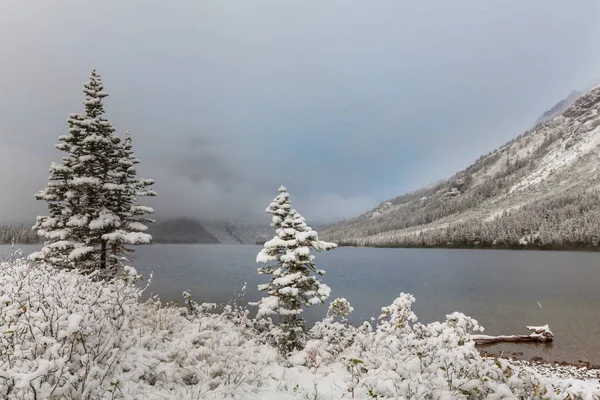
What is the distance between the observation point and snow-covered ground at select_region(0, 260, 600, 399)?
4.69 meters

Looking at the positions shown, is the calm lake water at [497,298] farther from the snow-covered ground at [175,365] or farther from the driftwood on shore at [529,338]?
the snow-covered ground at [175,365]

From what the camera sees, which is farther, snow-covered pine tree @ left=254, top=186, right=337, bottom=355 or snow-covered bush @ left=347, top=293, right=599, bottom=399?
snow-covered pine tree @ left=254, top=186, right=337, bottom=355

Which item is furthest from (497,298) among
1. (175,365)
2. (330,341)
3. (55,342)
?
(55,342)

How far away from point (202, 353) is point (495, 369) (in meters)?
5.97

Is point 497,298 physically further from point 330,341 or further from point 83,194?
point 83,194

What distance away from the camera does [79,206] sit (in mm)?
16375

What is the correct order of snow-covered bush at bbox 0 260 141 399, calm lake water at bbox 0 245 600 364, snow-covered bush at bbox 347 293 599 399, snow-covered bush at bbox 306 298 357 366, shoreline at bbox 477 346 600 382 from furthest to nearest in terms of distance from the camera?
calm lake water at bbox 0 245 600 364
shoreline at bbox 477 346 600 382
snow-covered bush at bbox 306 298 357 366
snow-covered bush at bbox 347 293 599 399
snow-covered bush at bbox 0 260 141 399

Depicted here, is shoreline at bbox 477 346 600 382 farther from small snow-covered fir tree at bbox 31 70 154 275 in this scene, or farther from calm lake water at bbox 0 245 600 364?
small snow-covered fir tree at bbox 31 70 154 275

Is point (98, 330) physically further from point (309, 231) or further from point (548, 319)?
point (548, 319)

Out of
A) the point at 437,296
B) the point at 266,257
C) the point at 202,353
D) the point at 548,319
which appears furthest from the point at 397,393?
the point at 437,296

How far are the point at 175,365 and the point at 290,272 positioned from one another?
8.18 m

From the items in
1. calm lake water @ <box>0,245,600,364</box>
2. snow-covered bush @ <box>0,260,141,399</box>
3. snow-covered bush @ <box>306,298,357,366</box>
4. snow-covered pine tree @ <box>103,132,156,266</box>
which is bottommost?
calm lake water @ <box>0,245,600,364</box>

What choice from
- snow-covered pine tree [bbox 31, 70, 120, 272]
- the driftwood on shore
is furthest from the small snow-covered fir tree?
the driftwood on shore

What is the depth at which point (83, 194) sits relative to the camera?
1636 cm
